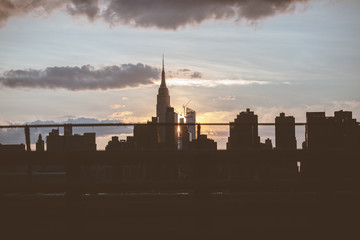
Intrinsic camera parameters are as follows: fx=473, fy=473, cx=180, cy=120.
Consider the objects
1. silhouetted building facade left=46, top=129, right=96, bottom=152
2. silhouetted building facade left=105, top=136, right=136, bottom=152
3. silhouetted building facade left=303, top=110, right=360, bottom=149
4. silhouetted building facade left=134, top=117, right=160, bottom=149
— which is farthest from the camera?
silhouetted building facade left=105, top=136, right=136, bottom=152

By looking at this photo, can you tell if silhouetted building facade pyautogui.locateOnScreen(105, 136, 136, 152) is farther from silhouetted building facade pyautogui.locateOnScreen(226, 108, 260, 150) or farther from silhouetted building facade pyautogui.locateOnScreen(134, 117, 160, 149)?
silhouetted building facade pyautogui.locateOnScreen(226, 108, 260, 150)

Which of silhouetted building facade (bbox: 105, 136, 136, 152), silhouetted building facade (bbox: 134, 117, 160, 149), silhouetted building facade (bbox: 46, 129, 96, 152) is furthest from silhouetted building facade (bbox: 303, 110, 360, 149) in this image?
silhouetted building facade (bbox: 46, 129, 96, 152)

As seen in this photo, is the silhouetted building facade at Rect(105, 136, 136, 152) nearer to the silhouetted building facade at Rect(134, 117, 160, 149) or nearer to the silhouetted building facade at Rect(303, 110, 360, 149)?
the silhouetted building facade at Rect(134, 117, 160, 149)

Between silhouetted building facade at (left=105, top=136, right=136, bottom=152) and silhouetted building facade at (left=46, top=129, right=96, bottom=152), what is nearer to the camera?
silhouetted building facade at (left=46, top=129, right=96, bottom=152)

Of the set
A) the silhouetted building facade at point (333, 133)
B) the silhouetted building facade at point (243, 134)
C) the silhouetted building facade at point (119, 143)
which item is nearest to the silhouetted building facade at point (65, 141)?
the silhouetted building facade at point (119, 143)

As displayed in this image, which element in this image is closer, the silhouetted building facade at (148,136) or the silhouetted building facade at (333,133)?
the silhouetted building facade at (333,133)

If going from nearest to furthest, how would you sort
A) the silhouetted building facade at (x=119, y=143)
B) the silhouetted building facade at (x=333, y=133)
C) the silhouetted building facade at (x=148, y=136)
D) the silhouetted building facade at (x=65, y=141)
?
the silhouetted building facade at (x=65, y=141) < the silhouetted building facade at (x=333, y=133) < the silhouetted building facade at (x=148, y=136) < the silhouetted building facade at (x=119, y=143)

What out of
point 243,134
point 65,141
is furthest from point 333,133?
point 65,141

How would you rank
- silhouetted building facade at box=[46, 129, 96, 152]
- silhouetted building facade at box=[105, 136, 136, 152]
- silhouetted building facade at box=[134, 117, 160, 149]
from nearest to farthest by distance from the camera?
silhouetted building facade at box=[46, 129, 96, 152], silhouetted building facade at box=[134, 117, 160, 149], silhouetted building facade at box=[105, 136, 136, 152]

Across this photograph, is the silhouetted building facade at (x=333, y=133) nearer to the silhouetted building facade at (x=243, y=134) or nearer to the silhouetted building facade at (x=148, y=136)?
the silhouetted building facade at (x=243, y=134)

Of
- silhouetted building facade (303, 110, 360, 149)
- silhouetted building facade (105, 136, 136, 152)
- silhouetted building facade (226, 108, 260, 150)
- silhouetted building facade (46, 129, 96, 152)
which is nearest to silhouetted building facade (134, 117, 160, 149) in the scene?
silhouetted building facade (105, 136, 136, 152)

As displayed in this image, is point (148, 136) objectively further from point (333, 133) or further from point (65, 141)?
point (333, 133)

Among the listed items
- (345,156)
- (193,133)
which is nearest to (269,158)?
(345,156)

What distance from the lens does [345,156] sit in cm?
600
